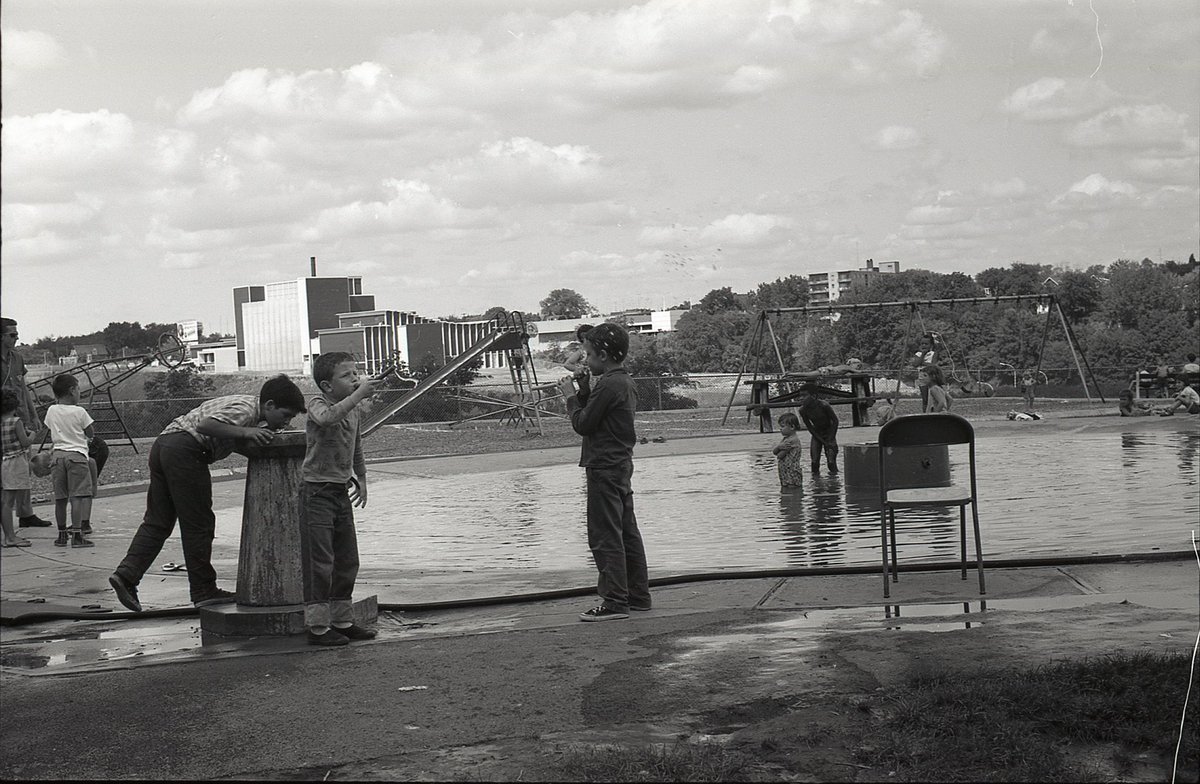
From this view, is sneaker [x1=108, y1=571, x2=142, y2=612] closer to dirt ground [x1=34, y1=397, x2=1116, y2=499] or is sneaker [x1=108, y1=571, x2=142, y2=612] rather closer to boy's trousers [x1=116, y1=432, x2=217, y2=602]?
boy's trousers [x1=116, y1=432, x2=217, y2=602]

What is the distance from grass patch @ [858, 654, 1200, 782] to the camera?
4410 mm

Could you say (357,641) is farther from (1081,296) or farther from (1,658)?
(1081,296)

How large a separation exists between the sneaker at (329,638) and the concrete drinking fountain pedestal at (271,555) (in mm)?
375

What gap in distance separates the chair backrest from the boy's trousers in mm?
4517

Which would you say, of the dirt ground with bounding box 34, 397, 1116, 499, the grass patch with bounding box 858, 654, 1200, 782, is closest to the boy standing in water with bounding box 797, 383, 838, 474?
the dirt ground with bounding box 34, 397, 1116, 499

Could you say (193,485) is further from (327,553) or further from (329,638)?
(329,638)

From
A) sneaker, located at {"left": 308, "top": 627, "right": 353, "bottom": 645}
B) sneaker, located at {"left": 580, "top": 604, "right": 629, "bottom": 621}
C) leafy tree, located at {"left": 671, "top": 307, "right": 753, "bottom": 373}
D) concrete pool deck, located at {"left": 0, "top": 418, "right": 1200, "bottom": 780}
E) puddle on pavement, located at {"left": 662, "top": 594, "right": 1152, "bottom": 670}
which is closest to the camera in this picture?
concrete pool deck, located at {"left": 0, "top": 418, "right": 1200, "bottom": 780}

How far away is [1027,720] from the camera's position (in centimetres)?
479

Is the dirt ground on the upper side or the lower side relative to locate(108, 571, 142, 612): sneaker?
lower

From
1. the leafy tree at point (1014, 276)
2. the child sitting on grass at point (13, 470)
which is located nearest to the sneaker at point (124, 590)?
the child sitting on grass at point (13, 470)

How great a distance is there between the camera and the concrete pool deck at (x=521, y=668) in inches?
203

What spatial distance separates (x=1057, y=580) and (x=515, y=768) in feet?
15.6

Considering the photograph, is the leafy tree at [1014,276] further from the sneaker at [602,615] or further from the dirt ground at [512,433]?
the sneaker at [602,615]

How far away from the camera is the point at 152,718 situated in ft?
19.1
